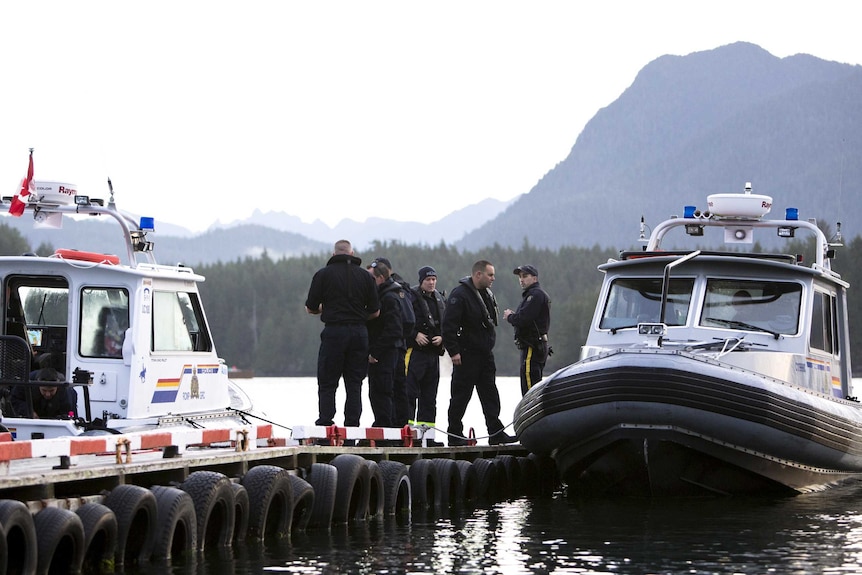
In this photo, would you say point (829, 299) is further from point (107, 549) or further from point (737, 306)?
point (107, 549)

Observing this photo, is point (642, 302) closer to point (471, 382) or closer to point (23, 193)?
point (471, 382)

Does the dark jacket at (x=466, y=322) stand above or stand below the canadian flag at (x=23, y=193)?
below

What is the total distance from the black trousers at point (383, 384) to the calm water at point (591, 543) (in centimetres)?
159

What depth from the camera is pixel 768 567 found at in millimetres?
9430

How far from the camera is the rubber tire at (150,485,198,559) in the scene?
361 inches

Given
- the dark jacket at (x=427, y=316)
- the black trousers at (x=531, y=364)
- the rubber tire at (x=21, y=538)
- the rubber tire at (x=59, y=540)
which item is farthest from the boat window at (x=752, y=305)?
the rubber tire at (x=21, y=538)

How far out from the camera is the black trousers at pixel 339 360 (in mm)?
13578

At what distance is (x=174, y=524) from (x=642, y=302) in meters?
6.80

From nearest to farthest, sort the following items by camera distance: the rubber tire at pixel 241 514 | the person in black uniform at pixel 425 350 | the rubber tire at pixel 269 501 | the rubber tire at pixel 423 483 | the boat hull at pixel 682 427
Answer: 1. the rubber tire at pixel 241 514
2. the rubber tire at pixel 269 501
3. the boat hull at pixel 682 427
4. the rubber tire at pixel 423 483
5. the person in black uniform at pixel 425 350

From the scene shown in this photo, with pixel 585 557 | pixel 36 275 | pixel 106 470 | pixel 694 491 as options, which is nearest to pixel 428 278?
pixel 694 491

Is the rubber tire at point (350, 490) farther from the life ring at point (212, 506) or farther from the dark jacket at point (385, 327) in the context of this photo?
the dark jacket at point (385, 327)

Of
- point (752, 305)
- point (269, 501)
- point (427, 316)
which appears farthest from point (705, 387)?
point (269, 501)

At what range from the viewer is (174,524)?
9.25 metres

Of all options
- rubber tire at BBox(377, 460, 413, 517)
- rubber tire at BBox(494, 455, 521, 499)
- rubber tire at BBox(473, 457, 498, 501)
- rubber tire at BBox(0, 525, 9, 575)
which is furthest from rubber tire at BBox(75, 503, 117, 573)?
rubber tire at BBox(494, 455, 521, 499)
